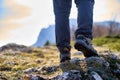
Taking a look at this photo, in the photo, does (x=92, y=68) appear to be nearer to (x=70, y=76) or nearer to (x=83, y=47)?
(x=83, y=47)

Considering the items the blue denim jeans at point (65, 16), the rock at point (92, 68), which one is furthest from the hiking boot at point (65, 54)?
the rock at point (92, 68)

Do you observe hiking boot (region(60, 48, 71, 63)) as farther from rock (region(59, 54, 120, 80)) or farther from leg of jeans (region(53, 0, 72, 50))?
rock (region(59, 54, 120, 80))

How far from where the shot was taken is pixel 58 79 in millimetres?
7621

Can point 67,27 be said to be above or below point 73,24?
above

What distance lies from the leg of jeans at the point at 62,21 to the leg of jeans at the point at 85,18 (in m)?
0.37

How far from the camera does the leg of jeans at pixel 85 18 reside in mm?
8383

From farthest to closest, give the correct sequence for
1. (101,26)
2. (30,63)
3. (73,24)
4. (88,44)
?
(101,26) → (73,24) → (30,63) → (88,44)

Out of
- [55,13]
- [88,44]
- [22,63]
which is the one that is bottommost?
[22,63]

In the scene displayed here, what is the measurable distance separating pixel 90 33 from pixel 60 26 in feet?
2.25

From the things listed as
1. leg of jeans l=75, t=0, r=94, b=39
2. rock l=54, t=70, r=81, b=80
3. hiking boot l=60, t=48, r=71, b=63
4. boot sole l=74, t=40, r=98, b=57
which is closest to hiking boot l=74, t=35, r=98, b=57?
boot sole l=74, t=40, r=98, b=57

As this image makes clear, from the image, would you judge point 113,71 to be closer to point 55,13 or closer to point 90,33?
point 90,33

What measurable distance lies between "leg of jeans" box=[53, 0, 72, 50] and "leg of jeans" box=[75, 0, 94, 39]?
0.37 meters

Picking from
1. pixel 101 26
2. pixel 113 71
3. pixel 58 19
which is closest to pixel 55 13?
pixel 58 19

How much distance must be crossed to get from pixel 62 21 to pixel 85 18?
604mm
